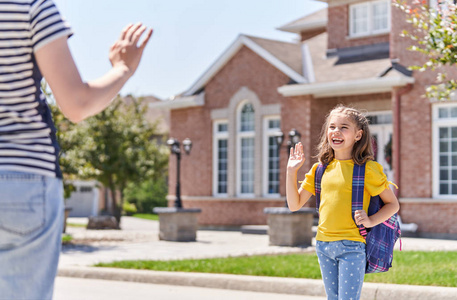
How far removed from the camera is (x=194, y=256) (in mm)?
13352

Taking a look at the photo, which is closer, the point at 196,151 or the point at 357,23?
the point at 357,23

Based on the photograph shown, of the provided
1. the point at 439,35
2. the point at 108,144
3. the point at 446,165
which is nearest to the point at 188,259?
the point at 439,35

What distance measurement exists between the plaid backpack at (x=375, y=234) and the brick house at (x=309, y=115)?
14.0 m

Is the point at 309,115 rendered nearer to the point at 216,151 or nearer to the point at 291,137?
the point at 291,137

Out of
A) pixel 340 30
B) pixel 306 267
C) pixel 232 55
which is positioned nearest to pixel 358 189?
pixel 306 267

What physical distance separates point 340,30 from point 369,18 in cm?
101

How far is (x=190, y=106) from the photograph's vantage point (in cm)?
2470

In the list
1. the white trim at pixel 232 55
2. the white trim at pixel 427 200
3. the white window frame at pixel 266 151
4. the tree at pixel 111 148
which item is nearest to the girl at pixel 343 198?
the white trim at pixel 427 200

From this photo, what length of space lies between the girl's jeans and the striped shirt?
109 inches

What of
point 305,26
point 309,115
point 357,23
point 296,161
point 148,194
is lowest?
point 148,194

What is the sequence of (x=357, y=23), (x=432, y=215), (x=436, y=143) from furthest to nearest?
1. (x=357, y=23)
2. (x=436, y=143)
3. (x=432, y=215)

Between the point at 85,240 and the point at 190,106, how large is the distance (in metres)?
7.00

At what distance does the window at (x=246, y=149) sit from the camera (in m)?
23.1

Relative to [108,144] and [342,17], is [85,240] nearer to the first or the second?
[108,144]
